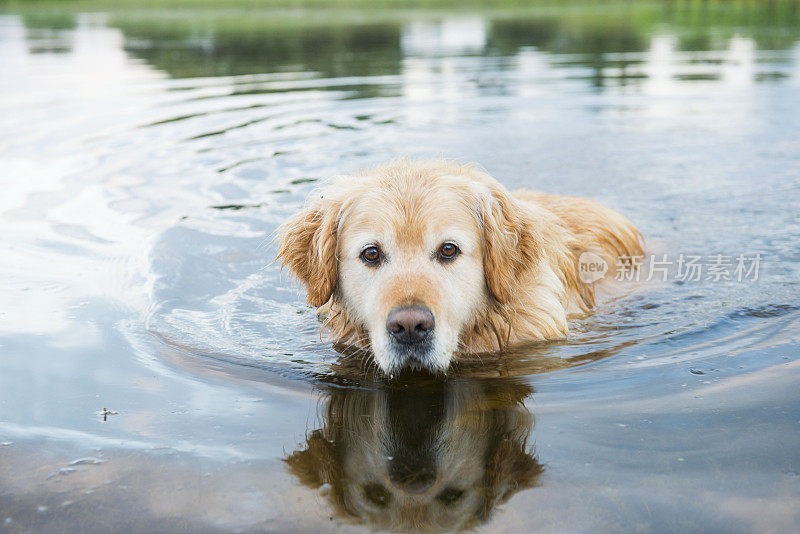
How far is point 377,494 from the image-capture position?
12.5ft

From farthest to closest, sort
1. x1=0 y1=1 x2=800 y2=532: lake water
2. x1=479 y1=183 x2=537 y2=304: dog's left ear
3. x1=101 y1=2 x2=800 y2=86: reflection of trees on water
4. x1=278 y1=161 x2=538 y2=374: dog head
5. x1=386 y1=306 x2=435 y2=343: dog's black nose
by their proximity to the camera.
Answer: x1=101 y1=2 x2=800 y2=86: reflection of trees on water < x1=479 y1=183 x2=537 y2=304: dog's left ear < x1=278 y1=161 x2=538 y2=374: dog head < x1=386 y1=306 x2=435 y2=343: dog's black nose < x1=0 y1=1 x2=800 y2=532: lake water

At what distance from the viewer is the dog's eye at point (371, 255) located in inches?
207

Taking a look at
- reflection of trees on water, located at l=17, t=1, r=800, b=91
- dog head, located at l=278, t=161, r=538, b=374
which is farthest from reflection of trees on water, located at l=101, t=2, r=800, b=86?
dog head, located at l=278, t=161, r=538, b=374

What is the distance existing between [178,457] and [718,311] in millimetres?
4299

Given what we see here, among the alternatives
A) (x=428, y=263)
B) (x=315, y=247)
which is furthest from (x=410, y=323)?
(x=315, y=247)

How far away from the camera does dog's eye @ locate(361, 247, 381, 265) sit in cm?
527

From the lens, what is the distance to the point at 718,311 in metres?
6.35

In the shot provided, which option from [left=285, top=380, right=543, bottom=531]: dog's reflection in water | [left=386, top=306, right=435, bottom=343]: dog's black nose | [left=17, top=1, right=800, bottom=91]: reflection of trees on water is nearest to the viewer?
[left=285, top=380, right=543, bottom=531]: dog's reflection in water

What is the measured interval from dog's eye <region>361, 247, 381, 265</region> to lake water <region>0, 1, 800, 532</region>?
0.81 m

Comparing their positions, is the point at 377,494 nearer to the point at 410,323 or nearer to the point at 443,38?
the point at 410,323

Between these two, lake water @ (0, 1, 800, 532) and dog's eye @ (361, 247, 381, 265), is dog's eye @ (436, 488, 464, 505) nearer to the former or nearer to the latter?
lake water @ (0, 1, 800, 532)

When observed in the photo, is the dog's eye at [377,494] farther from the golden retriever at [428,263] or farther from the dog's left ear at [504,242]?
the dog's left ear at [504,242]

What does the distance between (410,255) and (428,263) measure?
0.41 ft

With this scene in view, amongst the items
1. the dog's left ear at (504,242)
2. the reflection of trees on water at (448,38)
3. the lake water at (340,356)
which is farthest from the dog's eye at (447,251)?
the reflection of trees on water at (448,38)
